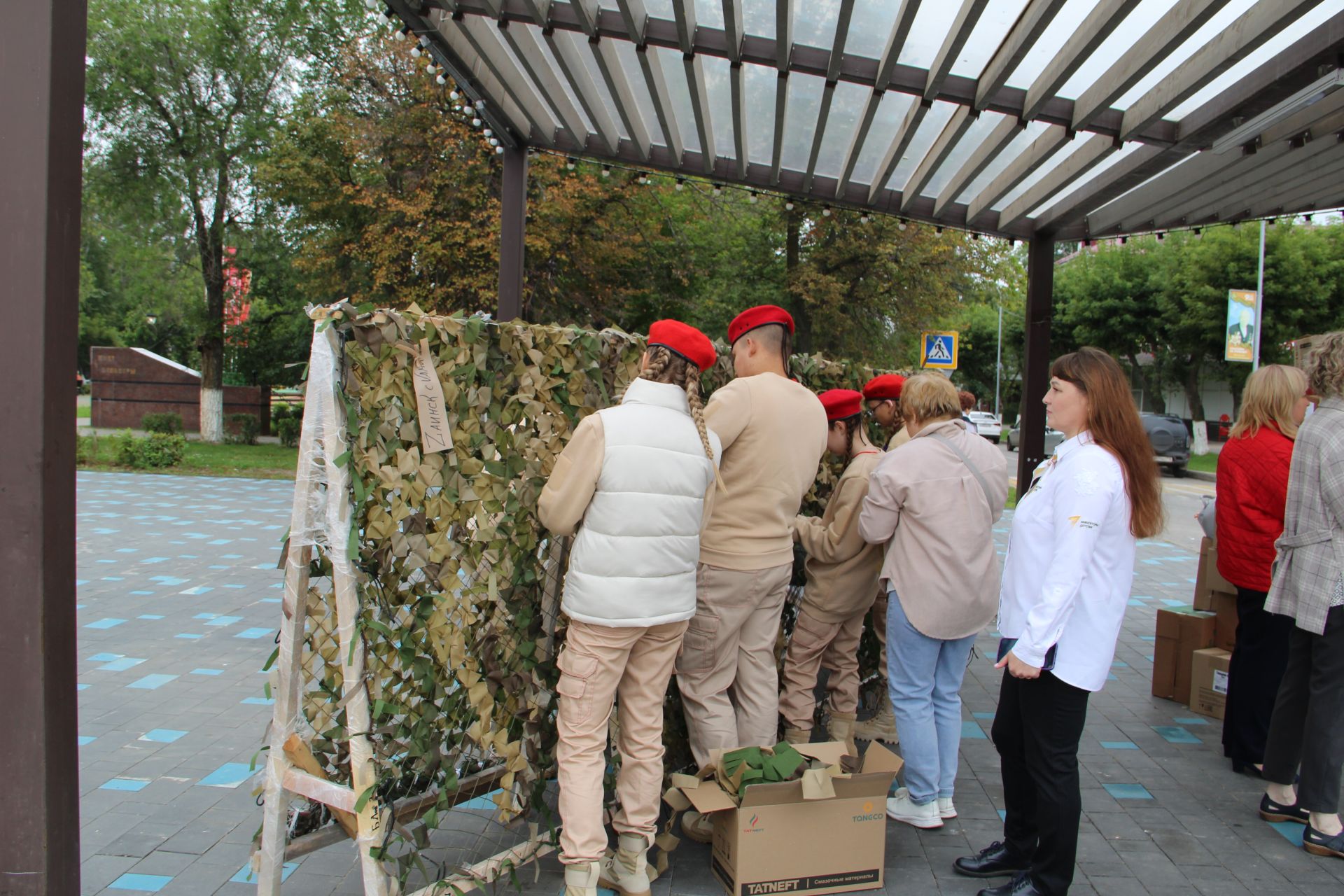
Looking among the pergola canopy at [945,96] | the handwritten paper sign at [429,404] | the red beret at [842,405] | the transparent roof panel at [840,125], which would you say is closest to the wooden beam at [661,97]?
the pergola canopy at [945,96]

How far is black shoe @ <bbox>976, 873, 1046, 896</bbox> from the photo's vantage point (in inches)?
125

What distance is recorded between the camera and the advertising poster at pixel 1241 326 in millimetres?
25547

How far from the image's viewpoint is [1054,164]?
618 cm

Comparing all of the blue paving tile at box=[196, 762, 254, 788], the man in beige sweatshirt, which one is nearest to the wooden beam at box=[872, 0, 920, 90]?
the man in beige sweatshirt

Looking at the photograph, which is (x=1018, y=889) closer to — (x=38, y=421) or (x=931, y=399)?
(x=931, y=399)

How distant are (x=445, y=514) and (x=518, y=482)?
0.34 meters

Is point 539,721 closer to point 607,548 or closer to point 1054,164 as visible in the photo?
point 607,548

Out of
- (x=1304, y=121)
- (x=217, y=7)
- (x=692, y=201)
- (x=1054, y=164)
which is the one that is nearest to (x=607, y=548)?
(x=1304, y=121)

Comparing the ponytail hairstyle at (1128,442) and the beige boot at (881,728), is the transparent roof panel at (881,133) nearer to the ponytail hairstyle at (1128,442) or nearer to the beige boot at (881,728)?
the ponytail hairstyle at (1128,442)

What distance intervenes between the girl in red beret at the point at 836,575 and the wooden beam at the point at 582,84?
2.49 metres

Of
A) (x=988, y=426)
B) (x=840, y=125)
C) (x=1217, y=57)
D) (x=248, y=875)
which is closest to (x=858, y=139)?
(x=840, y=125)

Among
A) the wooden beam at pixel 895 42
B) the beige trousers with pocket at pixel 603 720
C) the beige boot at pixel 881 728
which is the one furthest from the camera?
the beige boot at pixel 881 728

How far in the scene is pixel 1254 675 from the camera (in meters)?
4.46

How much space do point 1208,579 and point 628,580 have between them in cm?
414
